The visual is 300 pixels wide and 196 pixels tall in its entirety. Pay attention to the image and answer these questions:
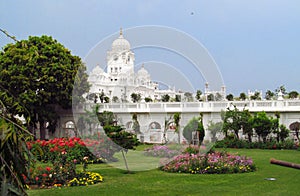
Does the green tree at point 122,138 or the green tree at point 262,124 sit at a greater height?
the green tree at point 262,124

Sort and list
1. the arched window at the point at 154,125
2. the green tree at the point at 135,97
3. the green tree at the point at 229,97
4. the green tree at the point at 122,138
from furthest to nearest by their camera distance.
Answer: the green tree at the point at 229,97 → the arched window at the point at 154,125 → the green tree at the point at 135,97 → the green tree at the point at 122,138

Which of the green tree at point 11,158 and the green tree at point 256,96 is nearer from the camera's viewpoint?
the green tree at point 11,158

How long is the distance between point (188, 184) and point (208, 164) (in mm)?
2342

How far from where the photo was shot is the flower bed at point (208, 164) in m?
12.7

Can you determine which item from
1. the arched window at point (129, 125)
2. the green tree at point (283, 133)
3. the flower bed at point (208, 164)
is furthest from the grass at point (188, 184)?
the arched window at point (129, 125)

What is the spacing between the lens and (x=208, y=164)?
1291 cm

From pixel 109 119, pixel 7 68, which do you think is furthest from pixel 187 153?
pixel 7 68

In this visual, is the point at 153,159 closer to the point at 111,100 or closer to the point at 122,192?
the point at 122,192

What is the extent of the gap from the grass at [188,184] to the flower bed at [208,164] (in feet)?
1.26

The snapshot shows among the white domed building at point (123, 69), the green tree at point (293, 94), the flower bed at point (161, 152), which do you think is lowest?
the flower bed at point (161, 152)

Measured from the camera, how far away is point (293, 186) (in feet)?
33.9

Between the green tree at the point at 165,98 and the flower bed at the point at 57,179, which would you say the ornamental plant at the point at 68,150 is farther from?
the green tree at the point at 165,98

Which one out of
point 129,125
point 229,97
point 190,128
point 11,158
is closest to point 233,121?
point 229,97

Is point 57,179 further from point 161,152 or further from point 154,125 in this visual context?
point 154,125
